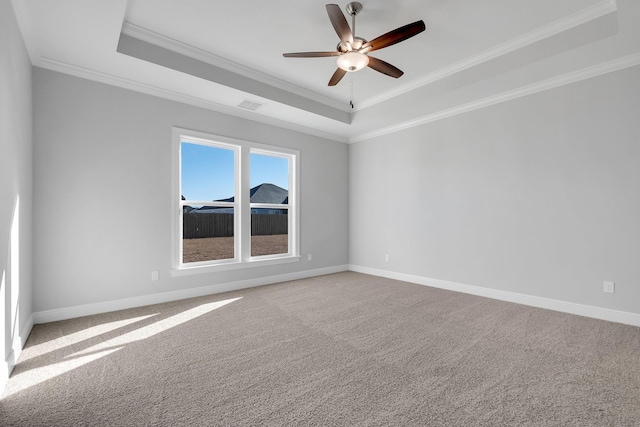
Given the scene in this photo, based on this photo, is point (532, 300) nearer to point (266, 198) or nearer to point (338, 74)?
point (338, 74)

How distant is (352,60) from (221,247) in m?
3.38

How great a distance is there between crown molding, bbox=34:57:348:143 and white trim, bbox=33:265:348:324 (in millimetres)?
2446

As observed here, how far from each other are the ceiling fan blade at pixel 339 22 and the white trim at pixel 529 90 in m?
2.45

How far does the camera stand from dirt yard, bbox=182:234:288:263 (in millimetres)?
4223

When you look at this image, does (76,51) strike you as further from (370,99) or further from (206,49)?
(370,99)

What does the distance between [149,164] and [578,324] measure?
498 cm

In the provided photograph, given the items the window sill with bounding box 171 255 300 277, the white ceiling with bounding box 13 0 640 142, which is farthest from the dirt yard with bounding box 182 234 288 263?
the white ceiling with bounding box 13 0 640 142

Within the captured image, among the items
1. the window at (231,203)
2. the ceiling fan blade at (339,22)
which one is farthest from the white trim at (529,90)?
the ceiling fan blade at (339,22)

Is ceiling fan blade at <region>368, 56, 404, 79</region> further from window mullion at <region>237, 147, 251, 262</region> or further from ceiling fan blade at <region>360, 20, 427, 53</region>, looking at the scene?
window mullion at <region>237, 147, 251, 262</region>

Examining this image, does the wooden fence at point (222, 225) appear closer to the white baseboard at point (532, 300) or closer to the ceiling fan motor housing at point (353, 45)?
A: the white baseboard at point (532, 300)

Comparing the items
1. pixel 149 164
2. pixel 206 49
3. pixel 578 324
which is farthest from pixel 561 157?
pixel 149 164

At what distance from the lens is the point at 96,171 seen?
3.23m

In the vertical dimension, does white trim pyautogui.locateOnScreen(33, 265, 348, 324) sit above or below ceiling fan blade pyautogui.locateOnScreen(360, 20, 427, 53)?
below

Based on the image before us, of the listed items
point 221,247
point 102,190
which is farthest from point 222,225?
point 102,190
